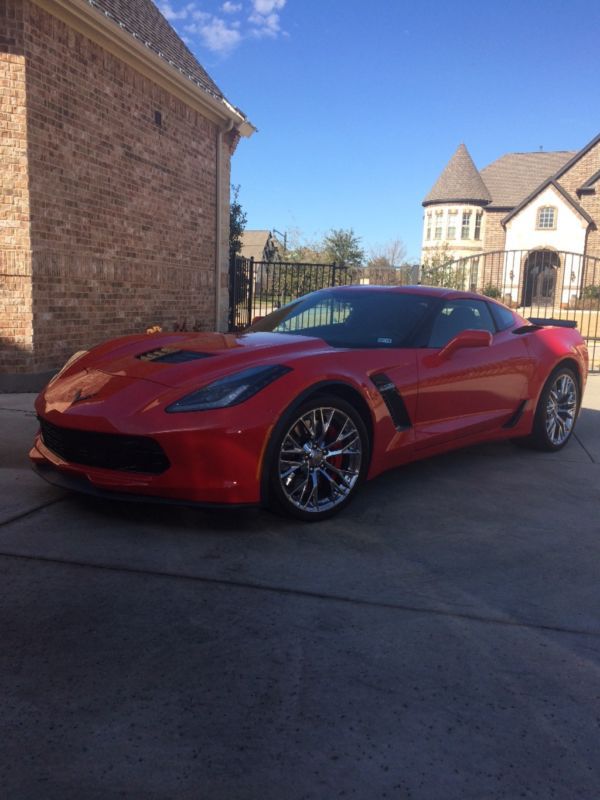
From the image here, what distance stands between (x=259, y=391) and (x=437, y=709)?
1.83m

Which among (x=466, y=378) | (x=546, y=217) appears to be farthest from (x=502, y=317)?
(x=546, y=217)

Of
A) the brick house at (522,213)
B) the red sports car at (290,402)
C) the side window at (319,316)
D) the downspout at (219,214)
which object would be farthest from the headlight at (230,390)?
the brick house at (522,213)

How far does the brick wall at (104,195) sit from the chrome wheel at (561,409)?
5.49 meters

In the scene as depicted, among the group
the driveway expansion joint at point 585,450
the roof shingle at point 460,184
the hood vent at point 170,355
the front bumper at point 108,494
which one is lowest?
the driveway expansion joint at point 585,450

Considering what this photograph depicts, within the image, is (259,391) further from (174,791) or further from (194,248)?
(194,248)

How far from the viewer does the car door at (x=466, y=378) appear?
4414 millimetres

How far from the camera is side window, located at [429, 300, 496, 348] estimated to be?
468cm

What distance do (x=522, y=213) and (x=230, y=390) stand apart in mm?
40124

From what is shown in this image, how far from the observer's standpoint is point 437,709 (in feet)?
7.09

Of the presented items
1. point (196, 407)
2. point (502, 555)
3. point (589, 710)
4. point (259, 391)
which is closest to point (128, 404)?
point (196, 407)

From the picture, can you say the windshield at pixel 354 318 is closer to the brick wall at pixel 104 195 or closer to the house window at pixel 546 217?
the brick wall at pixel 104 195

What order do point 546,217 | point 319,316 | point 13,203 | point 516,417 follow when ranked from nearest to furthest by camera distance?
1. point 319,316
2. point 516,417
3. point 13,203
4. point 546,217

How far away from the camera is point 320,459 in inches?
149

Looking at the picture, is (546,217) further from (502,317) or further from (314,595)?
(314,595)
